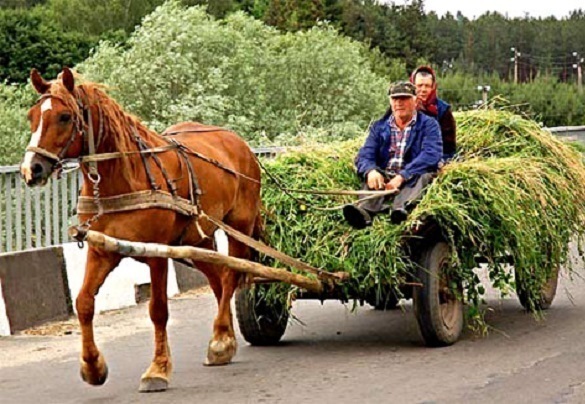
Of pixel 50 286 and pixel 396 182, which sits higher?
pixel 396 182

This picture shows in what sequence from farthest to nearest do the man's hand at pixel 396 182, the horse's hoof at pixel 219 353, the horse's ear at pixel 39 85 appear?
the man's hand at pixel 396 182 < the horse's hoof at pixel 219 353 < the horse's ear at pixel 39 85

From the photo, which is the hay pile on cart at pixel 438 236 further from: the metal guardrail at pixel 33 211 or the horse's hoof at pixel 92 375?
the metal guardrail at pixel 33 211

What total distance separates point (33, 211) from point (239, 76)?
11047mm

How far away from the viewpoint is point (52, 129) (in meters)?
7.95

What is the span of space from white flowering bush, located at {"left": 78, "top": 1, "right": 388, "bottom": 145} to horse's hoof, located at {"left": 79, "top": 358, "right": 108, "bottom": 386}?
11125 millimetres

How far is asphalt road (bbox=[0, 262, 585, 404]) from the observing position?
8.23 meters

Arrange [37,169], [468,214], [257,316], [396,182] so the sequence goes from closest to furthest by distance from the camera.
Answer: [37,169], [468,214], [396,182], [257,316]

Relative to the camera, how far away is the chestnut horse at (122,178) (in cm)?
798

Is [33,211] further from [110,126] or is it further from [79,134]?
[79,134]

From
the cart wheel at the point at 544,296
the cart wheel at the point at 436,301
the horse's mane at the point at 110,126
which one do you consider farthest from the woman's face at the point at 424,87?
the horse's mane at the point at 110,126

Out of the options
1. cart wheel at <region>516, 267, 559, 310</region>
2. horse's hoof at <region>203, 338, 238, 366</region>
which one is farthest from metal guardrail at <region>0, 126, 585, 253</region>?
horse's hoof at <region>203, 338, 238, 366</region>

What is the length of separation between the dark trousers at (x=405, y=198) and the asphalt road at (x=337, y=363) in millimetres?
1095

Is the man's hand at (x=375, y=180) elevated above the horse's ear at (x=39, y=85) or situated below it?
below

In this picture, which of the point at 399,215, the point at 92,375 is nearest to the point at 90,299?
the point at 92,375
